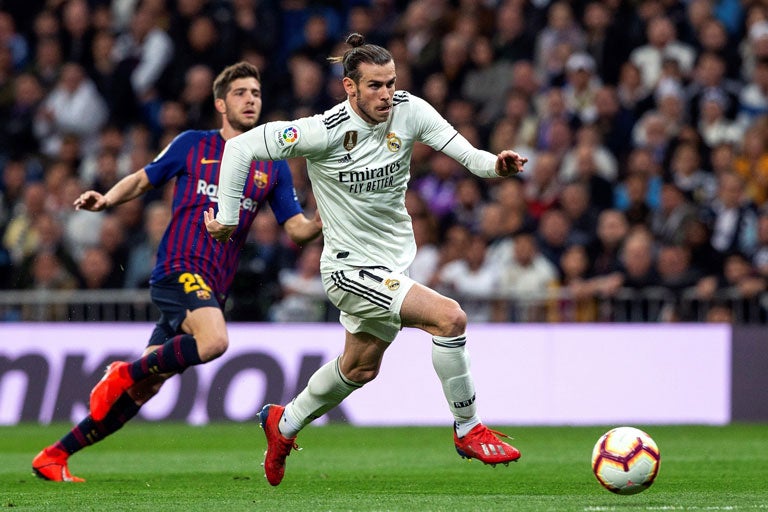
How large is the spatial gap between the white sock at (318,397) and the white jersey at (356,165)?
660 millimetres

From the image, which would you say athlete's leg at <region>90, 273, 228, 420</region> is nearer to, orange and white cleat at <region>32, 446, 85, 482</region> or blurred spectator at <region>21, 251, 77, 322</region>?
orange and white cleat at <region>32, 446, 85, 482</region>

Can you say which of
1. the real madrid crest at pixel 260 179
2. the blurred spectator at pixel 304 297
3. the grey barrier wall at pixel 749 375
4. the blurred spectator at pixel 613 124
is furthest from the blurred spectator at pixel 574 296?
the real madrid crest at pixel 260 179

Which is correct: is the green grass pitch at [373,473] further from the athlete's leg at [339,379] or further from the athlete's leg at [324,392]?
the athlete's leg at [339,379]

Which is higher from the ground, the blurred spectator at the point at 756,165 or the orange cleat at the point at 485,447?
the blurred spectator at the point at 756,165

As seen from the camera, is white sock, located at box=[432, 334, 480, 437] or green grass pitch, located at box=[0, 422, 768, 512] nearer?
green grass pitch, located at box=[0, 422, 768, 512]

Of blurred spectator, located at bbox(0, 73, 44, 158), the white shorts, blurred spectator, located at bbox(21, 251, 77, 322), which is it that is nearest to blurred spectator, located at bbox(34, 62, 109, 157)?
blurred spectator, located at bbox(0, 73, 44, 158)

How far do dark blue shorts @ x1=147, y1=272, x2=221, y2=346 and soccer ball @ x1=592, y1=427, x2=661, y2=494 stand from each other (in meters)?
2.89

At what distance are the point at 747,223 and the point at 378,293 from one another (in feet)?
23.5

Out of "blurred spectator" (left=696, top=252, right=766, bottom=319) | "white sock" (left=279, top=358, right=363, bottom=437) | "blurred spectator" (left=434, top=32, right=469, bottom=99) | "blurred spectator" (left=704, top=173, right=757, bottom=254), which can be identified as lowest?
"white sock" (left=279, top=358, right=363, bottom=437)

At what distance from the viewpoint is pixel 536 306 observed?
1433 cm

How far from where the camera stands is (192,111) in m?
17.4

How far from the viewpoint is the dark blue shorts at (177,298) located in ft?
29.6

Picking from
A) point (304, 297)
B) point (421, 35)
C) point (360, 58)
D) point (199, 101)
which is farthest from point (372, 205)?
point (421, 35)

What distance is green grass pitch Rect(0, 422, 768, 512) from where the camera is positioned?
289 inches
